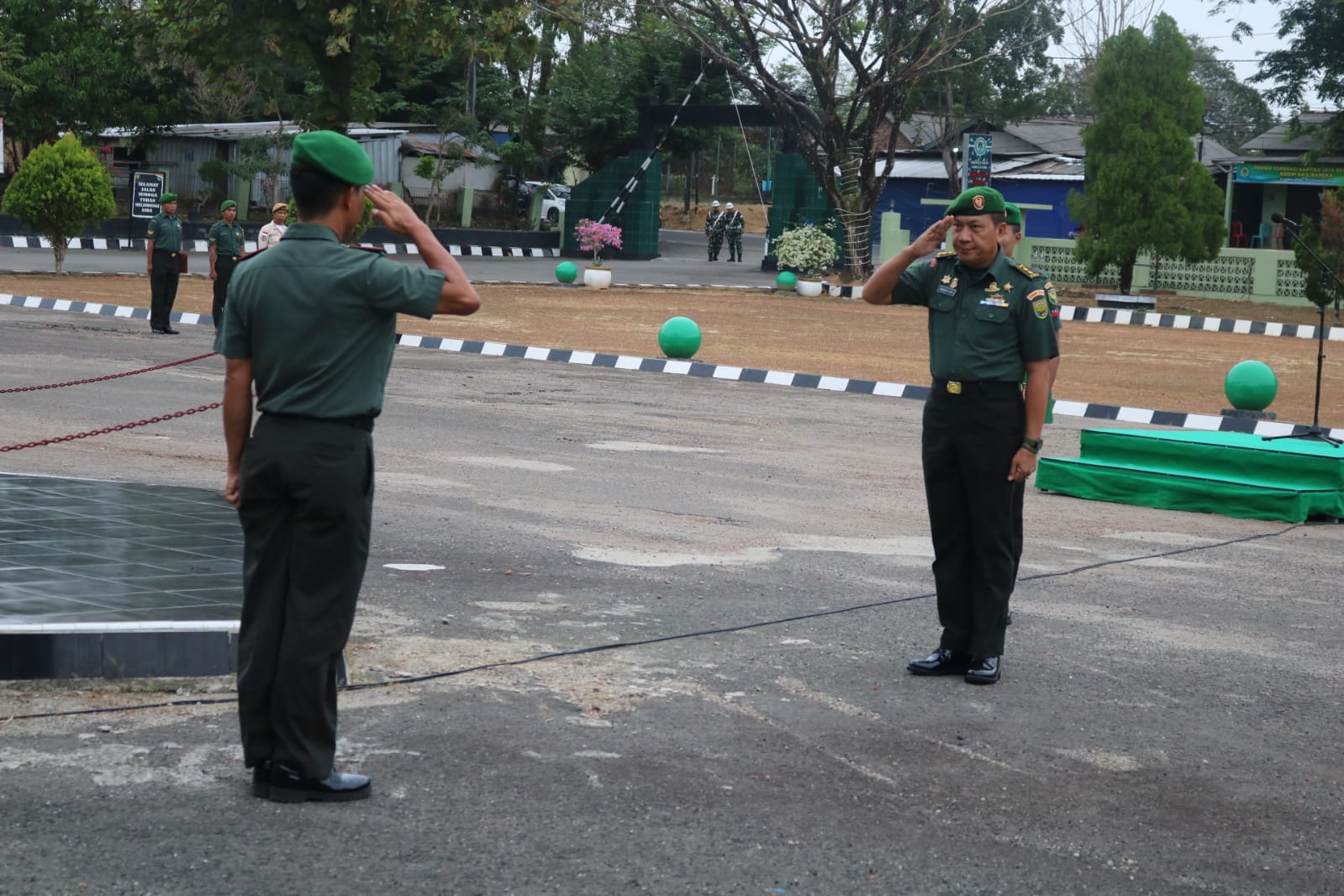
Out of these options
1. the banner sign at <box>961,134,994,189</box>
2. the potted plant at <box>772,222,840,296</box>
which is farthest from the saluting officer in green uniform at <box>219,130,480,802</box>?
the potted plant at <box>772,222,840,296</box>

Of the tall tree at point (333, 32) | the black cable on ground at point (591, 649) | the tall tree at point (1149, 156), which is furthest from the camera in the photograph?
the tall tree at point (1149, 156)

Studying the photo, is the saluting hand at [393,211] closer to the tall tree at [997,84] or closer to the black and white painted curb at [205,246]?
the black and white painted curb at [205,246]

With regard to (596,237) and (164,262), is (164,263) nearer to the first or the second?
(164,262)

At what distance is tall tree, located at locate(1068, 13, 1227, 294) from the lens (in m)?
34.2

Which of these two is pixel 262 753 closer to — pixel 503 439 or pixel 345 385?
pixel 345 385

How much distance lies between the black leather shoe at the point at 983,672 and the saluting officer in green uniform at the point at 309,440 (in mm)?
2492

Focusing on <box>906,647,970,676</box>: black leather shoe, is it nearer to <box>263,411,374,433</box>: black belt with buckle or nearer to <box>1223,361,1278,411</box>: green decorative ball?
<box>263,411,374,433</box>: black belt with buckle

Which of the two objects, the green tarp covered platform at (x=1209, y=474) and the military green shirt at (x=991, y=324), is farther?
the green tarp covered platform at (x=1209, y=474)

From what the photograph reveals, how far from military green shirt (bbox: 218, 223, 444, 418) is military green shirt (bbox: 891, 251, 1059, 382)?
2.50 meters

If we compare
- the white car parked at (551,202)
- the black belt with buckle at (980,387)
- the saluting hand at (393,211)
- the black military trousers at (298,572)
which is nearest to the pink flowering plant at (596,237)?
the white car parked at (551,202)

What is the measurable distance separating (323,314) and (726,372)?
15515mm

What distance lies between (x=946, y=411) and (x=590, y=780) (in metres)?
2.27

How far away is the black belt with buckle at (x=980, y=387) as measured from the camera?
244 inches

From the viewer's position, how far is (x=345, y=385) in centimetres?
434
